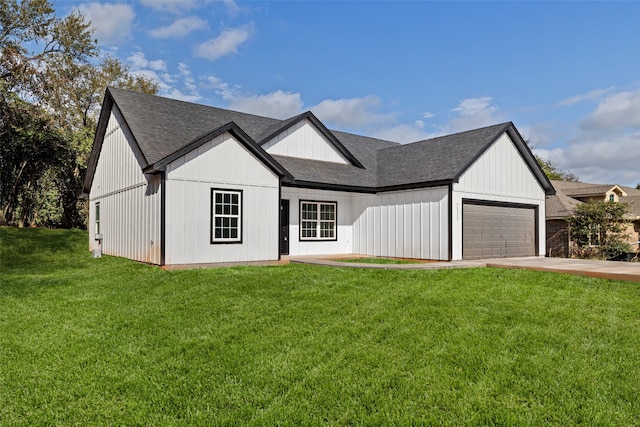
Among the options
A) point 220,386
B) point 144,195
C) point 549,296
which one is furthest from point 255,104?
point 220,386

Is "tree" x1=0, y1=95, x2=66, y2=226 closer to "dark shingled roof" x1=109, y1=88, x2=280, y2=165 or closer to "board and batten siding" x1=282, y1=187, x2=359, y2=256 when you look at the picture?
"dark shingled roof" x1=109, y1=88, x2=280, y2=165

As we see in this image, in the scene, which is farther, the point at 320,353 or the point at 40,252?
the point at 40,252

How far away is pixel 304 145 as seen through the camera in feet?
54.2

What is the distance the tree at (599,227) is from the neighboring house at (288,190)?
4766mm

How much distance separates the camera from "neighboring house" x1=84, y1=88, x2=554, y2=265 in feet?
38.7

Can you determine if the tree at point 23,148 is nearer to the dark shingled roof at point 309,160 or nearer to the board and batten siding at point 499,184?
the dark shingled roof at point 309,160

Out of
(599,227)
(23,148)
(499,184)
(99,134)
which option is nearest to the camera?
(499,184)

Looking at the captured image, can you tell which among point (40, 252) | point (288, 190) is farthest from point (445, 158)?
point (40, 252)

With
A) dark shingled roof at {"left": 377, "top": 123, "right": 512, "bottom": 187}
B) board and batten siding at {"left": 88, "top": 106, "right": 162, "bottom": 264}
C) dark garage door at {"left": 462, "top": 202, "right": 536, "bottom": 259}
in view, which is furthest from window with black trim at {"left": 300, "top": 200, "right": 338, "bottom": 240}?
board and batten siding at {"left": 88, "top": 106, "right": 162, "bottom": 264}

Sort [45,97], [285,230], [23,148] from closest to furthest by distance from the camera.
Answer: [285,230]
[23,148]
[45,97]

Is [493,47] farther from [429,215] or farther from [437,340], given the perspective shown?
[437,340]

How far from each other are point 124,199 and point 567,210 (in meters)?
21.7

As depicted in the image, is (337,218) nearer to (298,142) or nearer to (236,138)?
(298,142)

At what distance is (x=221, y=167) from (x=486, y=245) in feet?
32.0
